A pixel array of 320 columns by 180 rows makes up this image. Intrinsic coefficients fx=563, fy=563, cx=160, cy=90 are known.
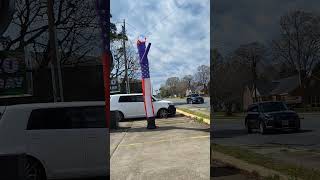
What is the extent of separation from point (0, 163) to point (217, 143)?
1247 millimetres

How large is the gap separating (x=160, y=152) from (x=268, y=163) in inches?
24.2

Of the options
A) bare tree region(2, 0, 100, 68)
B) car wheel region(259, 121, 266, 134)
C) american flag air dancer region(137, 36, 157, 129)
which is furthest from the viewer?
bare tree region(2, 0, 100, 68)

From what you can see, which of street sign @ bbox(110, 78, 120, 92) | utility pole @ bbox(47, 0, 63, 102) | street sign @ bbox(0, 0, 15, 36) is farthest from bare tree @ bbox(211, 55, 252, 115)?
street sign @ bbox(0, 0, 15, 36)

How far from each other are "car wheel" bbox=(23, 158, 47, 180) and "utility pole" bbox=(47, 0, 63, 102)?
15.1 inches

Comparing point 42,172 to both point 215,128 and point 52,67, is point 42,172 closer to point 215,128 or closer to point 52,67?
point 52,67

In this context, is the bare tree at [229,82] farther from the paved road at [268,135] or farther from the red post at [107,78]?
the red post at [107,78]

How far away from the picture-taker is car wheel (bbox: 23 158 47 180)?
324cm

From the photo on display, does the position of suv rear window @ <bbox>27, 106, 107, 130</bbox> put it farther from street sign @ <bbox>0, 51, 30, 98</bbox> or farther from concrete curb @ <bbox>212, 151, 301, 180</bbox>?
concrete curb @ <bbox>212, 151, 301, 180</bbox>

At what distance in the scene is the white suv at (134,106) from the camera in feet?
10.0

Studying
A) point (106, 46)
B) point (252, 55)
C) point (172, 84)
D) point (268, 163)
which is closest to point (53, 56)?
point (106, 46)

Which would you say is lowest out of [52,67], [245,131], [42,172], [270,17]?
[42,172]

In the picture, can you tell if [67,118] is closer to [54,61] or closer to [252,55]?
[54,61]

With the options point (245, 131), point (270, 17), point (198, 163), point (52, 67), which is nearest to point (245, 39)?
point (270, 17)

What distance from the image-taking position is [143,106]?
3092mm
